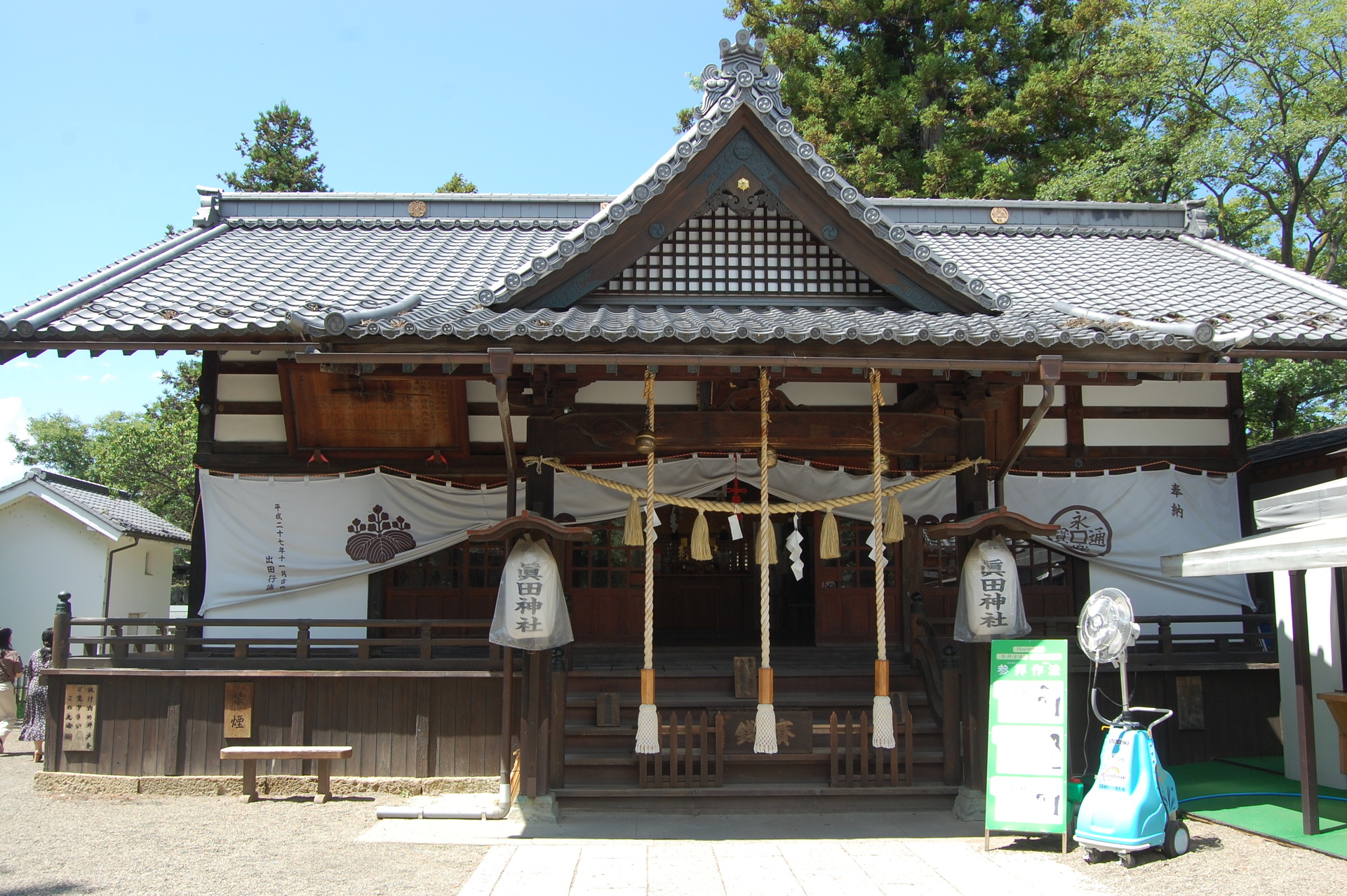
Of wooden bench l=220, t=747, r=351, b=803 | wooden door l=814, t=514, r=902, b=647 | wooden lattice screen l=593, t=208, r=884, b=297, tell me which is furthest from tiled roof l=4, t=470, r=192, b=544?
wooden door l=814, t=514, r=902, b=647

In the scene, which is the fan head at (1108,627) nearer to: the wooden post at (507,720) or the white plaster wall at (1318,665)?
the white plaster wall at (1318,665)

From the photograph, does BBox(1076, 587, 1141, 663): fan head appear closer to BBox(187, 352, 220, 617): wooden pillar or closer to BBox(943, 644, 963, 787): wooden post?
BBox(943, 644, 963, 787): wooden post

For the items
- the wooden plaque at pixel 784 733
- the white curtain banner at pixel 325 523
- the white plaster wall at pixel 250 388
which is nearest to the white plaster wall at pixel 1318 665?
the wooden plaque at pixel 784 733

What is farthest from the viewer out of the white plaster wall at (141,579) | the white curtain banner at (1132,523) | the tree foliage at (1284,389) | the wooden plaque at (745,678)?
the white plaster wall at (141,579)

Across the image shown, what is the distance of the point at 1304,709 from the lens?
6996mm

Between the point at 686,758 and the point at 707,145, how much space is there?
5.87m

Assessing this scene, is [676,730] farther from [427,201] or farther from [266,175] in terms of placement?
[266,175]

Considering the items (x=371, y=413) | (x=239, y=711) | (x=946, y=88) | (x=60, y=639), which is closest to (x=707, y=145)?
(x=371, y=413)

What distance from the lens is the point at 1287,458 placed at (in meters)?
10.0

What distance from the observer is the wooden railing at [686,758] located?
25.6 feet

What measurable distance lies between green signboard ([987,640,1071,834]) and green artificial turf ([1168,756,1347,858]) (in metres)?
1.56

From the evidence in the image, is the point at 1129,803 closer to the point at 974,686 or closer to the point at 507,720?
the point at 974,686

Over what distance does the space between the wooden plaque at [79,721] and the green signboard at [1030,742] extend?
841 cm

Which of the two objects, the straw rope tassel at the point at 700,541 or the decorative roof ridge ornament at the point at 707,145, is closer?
the straw rope tassel at the point at 700,541
